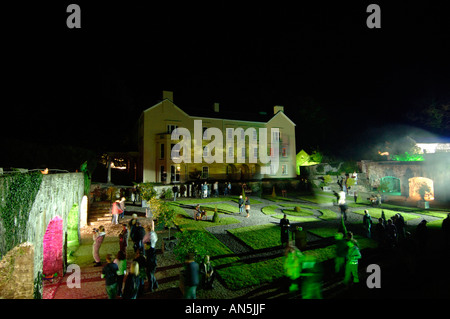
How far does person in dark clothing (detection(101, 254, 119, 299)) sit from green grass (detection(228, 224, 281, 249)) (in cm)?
677

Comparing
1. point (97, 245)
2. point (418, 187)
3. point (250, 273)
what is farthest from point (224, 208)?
point (418, 187)

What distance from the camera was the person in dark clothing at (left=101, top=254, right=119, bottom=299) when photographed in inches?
246

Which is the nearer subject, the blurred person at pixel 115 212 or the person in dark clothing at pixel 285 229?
the person in dark clothing at pixel 285 229

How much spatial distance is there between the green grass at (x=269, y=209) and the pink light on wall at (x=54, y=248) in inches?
555

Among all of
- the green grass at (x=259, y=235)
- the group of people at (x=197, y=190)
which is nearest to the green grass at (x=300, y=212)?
the green grass at (x=259, y=235)

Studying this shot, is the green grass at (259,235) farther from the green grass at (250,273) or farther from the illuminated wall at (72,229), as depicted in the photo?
the illuminated wall at (72,229)

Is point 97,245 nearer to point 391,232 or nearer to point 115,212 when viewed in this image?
point 115,212

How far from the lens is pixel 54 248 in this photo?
9008 mm

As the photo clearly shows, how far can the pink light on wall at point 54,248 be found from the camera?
883cm

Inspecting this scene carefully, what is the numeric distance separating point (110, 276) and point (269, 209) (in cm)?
1588

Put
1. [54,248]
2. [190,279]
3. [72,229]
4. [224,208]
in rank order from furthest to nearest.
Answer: [224,208], [72,229], [54,248], [190,279]

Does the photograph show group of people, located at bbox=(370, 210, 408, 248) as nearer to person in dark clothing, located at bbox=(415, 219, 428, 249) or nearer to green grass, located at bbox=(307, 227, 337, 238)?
person in dark clothing, located at bbox=(415, 219, 428, 249)

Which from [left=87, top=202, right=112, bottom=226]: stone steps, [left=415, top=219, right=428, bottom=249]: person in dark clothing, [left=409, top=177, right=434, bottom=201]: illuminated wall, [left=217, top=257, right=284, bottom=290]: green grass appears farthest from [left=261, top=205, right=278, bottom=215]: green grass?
[left=409, top=177, right=434, bottom=201]: illuminated wall
